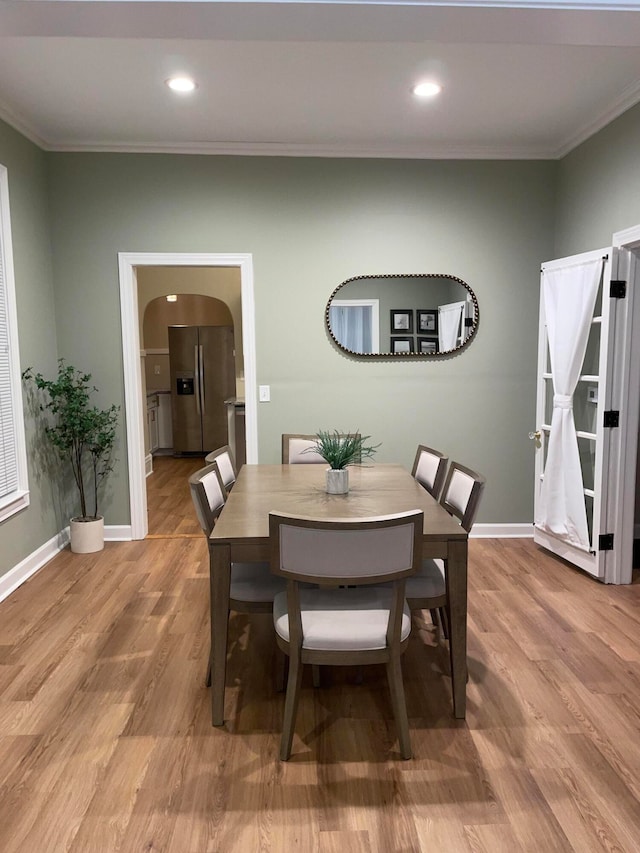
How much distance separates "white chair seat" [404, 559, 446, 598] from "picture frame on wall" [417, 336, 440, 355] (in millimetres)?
2202

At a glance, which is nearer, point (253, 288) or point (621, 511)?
point (621, 511)

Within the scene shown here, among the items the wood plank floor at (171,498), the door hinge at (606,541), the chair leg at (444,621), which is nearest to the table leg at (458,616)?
the chair leg at (444,621)

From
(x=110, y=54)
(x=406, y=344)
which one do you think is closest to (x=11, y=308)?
(x=110, y=54)

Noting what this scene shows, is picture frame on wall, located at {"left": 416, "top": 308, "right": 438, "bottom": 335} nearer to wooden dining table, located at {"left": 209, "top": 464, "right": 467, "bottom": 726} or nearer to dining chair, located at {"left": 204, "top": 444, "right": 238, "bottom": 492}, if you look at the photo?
wooden dining table, located at {"left": 209, "top": 464, "right": 467, "bottom": 726}

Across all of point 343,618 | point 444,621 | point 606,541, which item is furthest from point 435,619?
point 606,541

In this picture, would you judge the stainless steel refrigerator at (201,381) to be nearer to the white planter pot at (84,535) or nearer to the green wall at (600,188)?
the white planter pot at (84,535)

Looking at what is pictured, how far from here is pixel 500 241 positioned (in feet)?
14.5

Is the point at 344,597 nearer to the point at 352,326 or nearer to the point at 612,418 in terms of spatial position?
the point at 612,418

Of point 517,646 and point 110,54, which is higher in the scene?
point 110,54

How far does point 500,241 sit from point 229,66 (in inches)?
90.8

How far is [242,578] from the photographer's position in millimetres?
2518

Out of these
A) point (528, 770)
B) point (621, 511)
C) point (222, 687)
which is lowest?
point (528, 770)

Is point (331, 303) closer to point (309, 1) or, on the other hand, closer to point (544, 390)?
point (544, 390)

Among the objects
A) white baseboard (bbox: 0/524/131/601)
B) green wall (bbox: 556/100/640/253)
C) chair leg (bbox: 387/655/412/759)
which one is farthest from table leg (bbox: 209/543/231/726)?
green wall (bbox: 556/100/640/253)
